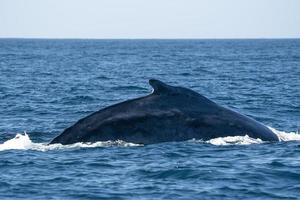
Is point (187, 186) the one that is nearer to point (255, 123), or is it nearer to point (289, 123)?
point (255, 123)

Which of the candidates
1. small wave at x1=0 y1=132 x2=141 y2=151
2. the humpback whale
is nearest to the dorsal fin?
the humpback whale

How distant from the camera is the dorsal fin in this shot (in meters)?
15.0

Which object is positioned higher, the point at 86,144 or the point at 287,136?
the point at 86,144

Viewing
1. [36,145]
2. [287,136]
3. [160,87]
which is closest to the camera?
[160,87]

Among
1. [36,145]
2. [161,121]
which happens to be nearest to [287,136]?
[161,121]

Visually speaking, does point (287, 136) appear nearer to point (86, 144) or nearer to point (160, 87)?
point (160, 87)

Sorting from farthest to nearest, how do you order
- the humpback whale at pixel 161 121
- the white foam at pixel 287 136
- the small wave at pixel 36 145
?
the white foam at pixel 287 136, the small wave at pixel 36 145, the humpback whale at pixel 161 121

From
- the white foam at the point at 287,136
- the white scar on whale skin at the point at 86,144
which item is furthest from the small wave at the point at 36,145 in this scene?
the white foam at the point at 287,136

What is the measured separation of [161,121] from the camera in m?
15.2

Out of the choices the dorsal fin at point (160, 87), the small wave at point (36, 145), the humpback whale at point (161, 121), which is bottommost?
the small wave at point (36, 145)

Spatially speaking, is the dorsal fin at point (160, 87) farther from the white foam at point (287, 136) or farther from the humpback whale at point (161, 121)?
the white foam at point (287, 136)

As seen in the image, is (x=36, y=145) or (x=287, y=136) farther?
(x=287, y=136)

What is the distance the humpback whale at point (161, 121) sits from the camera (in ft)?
49.1

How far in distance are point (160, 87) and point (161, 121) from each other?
0.71 metres
